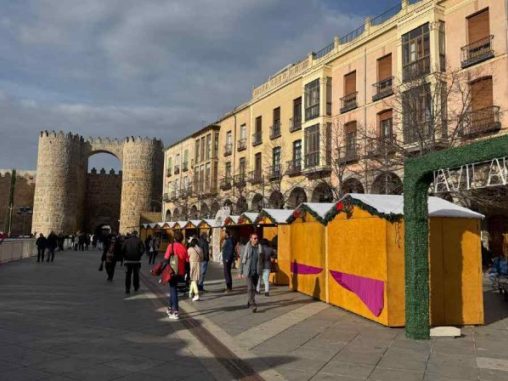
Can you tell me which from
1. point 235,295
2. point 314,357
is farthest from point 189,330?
point 235,295

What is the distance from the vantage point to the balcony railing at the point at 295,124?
29.1m

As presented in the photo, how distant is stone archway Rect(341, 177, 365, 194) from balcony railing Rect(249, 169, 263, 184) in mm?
8007

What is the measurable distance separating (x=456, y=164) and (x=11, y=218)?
70837 millimetres

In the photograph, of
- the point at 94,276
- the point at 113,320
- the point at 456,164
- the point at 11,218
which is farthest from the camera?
the point at 11,218

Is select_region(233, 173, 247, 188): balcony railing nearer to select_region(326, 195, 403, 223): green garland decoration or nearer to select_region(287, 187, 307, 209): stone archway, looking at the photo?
select_region(287, 187, 307, 209): stone archway

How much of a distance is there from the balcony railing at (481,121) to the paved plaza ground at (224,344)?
377 inches

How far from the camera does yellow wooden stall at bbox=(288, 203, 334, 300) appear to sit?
1122 cm

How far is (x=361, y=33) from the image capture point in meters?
25.6

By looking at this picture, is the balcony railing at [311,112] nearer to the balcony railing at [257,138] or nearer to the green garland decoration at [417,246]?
the balcony railing at [257,138]

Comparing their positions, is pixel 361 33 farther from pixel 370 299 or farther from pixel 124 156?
pixel 124 156

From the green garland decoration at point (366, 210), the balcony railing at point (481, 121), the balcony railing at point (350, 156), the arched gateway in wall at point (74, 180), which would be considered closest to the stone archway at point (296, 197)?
the balcony railing at point (350, 156)

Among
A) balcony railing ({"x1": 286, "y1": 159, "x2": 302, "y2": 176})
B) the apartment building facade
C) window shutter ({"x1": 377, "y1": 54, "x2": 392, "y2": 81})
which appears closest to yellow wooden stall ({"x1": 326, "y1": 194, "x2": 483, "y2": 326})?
the apartment building facade

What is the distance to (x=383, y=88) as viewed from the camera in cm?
2322

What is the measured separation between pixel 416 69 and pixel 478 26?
2.86 m
